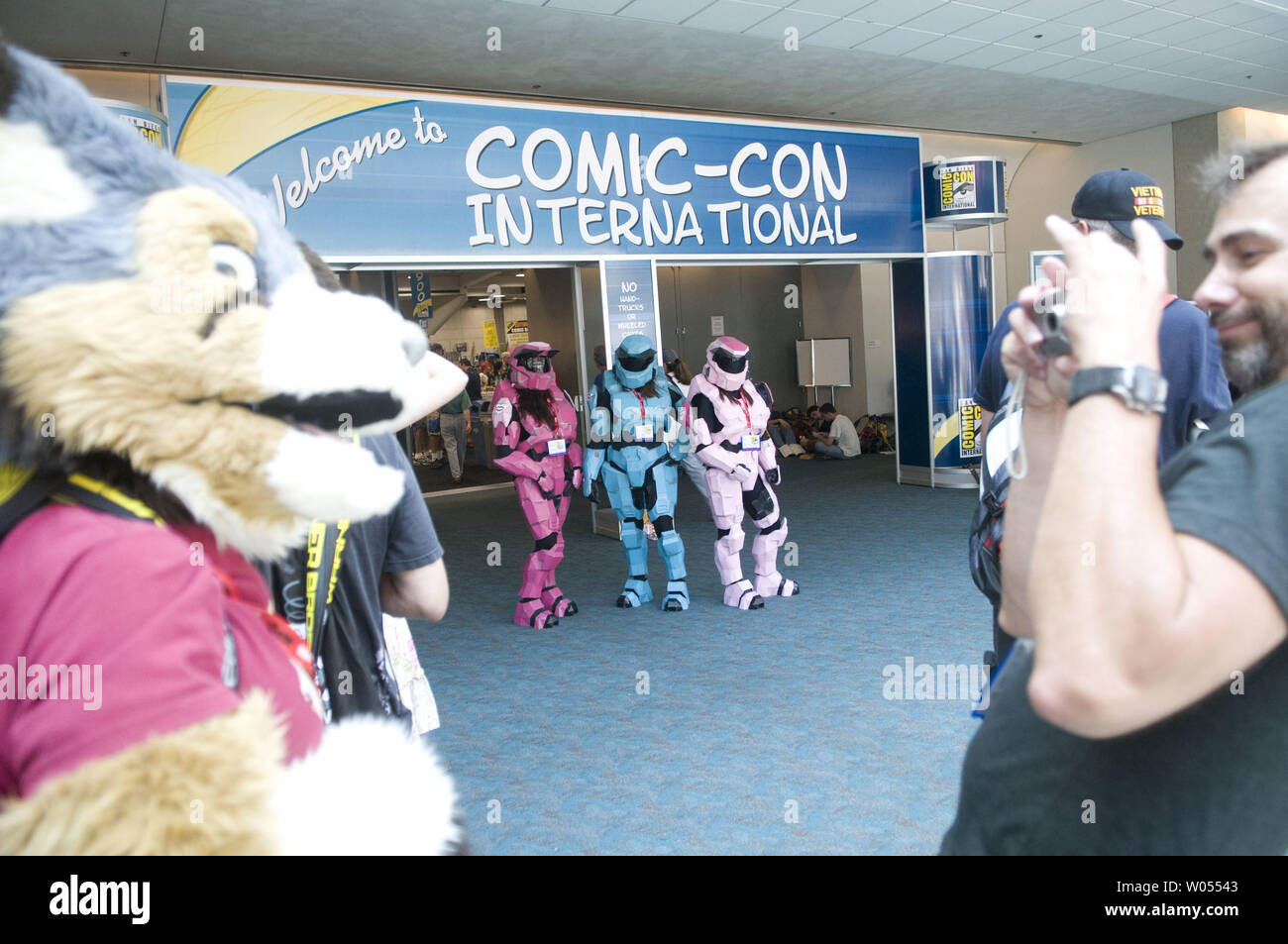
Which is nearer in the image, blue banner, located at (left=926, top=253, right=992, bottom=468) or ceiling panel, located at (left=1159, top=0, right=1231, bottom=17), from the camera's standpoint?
ceiling panel, located at (left=1159, top=0, right=1231, bottom=17)

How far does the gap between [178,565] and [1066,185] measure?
42.4 feet

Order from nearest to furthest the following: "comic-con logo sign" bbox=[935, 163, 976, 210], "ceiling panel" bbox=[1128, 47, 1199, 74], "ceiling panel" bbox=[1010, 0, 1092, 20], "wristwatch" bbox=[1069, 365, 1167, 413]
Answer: "wristwatch" bbox=[1069, 365, 1167, 413] < "ceiling panel" bbox=[1010, 0, 1092, 20] < "ceiling panel" bbox=[1128, 47, 1199, 74] < "comic-con logo sign" bbox=[935, 163, 976, 210]

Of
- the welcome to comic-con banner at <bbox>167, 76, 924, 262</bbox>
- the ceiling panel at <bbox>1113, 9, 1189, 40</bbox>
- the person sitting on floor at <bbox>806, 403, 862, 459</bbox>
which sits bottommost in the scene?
the person sitting on floor at <bbox>806, 403, 862, 459</bbox>

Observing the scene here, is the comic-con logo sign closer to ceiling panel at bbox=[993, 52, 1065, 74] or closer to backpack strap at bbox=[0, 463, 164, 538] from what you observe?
ceiling panel at bbox=[993, 52, 1065, 74]

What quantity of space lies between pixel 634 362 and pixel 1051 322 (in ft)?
14.2

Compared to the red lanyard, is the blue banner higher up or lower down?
higher up

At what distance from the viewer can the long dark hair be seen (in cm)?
512

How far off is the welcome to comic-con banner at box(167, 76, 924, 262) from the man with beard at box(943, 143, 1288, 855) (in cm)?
508

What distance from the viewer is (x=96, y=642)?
629 millimetres

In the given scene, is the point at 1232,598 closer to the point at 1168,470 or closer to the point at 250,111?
the point at 1168,470

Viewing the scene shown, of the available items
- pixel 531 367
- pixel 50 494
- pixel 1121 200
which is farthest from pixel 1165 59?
pixel 50 494

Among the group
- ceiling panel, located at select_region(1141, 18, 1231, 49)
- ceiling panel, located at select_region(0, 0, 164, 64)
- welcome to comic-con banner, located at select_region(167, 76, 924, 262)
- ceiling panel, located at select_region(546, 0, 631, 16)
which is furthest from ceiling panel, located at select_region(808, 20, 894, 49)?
ceiling panel, located at select_region(0, 0, 164, 64)

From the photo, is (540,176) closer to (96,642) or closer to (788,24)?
(788,24)

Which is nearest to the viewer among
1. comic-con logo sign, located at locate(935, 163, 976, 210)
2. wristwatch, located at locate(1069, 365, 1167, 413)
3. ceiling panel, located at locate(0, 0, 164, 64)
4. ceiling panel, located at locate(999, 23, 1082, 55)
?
wristwatch, located at locate(1069, 365, 1167, 413)
